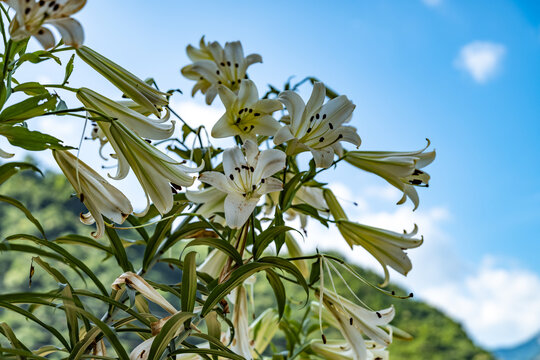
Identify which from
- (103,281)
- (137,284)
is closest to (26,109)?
(137,284)

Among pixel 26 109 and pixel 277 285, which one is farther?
pixel 277 285

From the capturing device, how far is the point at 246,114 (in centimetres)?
53

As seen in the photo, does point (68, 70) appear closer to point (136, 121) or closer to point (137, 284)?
point (136, 121)

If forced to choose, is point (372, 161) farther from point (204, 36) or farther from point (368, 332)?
point (204, 36)

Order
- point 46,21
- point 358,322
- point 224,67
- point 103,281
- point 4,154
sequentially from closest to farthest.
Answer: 1. point 46,21
2. point 4,154
3. point 358,322
4. point 224,67
5. point 103,281

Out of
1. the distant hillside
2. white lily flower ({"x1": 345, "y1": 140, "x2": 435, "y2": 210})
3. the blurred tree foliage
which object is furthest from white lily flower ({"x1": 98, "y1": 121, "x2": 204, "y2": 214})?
the distant hillside

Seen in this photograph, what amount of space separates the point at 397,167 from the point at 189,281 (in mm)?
271

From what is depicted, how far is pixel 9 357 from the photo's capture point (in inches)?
16.1

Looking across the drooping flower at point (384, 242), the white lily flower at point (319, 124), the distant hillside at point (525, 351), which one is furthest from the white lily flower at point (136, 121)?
the distant hillside at point (525, 351)

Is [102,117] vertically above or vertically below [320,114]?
below

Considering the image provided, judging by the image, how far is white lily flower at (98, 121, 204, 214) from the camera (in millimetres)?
443

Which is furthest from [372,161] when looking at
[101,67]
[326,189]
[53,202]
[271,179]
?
[53,202]

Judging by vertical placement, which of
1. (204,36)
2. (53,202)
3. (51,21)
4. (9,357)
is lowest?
(9,357)

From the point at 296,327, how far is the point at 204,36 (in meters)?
0.44
